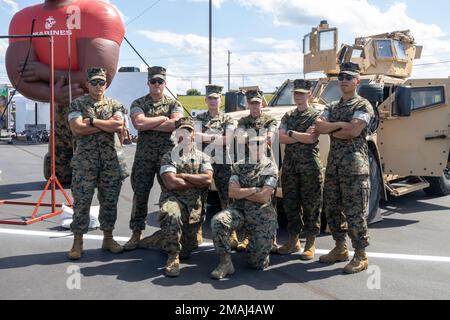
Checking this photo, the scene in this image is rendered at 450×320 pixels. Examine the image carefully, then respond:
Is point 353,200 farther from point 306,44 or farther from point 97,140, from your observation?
point 306,44

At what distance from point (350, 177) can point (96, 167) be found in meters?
2.55

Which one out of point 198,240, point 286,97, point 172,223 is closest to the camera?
point 172,223

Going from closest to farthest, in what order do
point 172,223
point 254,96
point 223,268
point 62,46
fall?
1. point 223,268
2. point 172,223
3. point 254,96
4. point 62,46

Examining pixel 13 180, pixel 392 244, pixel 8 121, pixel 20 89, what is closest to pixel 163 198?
pixel 392 244

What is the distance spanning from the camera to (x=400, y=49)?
8844 millimetres

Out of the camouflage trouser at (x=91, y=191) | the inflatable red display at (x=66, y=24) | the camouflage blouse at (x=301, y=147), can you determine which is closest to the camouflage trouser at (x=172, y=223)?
the camouflage trouser at (x=91, y=191)

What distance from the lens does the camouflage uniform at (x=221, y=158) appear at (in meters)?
5.02

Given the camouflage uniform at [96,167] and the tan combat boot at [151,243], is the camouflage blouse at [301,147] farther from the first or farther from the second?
the camouflage uniform at [96,167]

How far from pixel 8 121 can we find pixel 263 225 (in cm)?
2331

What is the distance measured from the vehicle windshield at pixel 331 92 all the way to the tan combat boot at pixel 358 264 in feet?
9.80

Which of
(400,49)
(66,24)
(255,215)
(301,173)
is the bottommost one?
(255,215)

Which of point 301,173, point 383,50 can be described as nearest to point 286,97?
point 383,50
